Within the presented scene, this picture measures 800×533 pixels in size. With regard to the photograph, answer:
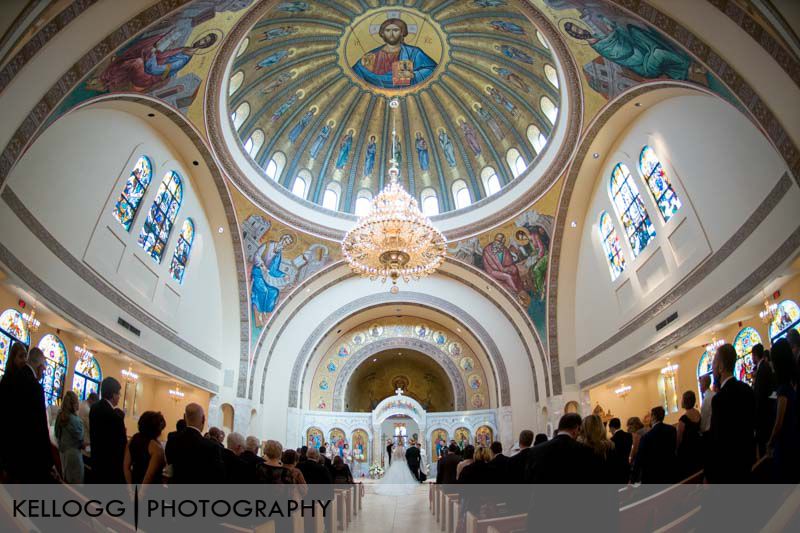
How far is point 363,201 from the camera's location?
21.4 metres

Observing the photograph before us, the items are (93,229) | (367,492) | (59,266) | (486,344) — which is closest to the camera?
(59,266)

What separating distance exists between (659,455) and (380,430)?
63.4 feet

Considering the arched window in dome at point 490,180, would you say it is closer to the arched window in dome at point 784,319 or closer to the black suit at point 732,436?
the arched window in dome at point 784,319

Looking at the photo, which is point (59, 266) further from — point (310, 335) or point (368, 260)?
point (310, 335)

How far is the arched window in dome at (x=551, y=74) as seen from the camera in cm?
1546

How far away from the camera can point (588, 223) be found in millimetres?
16625

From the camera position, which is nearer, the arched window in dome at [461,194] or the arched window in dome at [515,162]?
the arched window in dome at [515,162]

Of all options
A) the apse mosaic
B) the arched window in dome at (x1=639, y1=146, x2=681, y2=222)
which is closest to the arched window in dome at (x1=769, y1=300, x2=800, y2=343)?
the arched window in dome at (x1=639, y1=146, x2=681, y2=222)

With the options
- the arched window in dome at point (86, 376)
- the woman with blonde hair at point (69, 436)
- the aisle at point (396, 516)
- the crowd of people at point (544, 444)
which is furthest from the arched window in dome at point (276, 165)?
the crowd of people at point (544, 444)

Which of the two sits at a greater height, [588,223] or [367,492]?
[588,223]

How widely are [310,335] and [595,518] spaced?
1814cm

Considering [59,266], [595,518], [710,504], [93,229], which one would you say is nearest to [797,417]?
[710,504]

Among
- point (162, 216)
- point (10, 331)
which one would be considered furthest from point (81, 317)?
point (162, 216)

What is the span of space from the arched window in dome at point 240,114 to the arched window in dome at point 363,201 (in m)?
5.82
